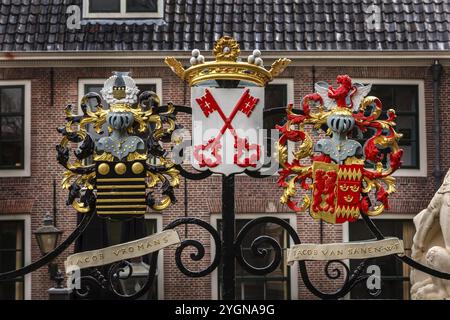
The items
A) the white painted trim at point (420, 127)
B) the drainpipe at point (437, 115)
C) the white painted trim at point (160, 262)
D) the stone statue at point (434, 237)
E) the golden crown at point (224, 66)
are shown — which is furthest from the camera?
the white painted trim at point (420, 127)

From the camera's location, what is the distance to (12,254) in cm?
2202

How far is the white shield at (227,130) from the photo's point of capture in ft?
38.0

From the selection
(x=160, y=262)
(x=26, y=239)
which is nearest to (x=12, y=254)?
(x=26, y=239)

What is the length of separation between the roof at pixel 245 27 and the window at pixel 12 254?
3556 mm

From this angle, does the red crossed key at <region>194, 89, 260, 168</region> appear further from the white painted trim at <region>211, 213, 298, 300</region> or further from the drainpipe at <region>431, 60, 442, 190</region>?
the drainpipe at <region>431, 60, 442, 190</region>

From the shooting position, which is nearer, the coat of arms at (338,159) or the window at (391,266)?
the coat of arms at (338,159)

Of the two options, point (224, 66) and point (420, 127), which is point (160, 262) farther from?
point (224, 66)

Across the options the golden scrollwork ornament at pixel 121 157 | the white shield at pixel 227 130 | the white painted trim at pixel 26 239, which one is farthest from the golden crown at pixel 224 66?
the white painted trim at pixel 26 239

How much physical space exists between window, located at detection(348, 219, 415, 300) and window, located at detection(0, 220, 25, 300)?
21.3 ft

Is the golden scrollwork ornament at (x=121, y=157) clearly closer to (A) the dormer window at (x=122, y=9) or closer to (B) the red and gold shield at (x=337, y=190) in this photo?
(B) the red and gold shield at (x=337, y=190)

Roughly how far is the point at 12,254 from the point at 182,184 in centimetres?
363

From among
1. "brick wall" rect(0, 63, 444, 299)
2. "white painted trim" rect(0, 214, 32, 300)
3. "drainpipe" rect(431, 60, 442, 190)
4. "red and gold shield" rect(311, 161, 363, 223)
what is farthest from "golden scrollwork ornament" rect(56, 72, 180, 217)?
"drainpipe" rect(431, 60, 442, 190)

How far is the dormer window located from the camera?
2253 centimetres
